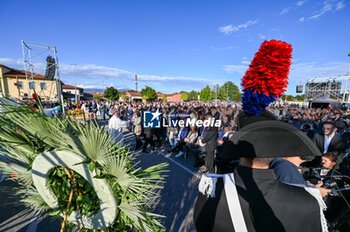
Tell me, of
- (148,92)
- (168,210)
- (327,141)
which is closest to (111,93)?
(148,92)

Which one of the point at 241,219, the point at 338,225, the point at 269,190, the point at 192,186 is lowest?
the point at 192,186

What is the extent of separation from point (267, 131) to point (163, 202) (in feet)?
10.7

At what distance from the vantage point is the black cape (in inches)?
36.9

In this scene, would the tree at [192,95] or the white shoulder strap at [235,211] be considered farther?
the tree at [192,95]

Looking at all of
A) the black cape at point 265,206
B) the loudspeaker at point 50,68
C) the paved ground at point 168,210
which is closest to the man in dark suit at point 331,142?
the paved ground at point 168,210

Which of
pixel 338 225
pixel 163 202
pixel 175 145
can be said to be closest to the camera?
pixel 338 225

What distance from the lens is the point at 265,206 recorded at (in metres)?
1.00

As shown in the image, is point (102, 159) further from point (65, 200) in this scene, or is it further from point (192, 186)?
point (192, 186)

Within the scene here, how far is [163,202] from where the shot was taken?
3.59 metres

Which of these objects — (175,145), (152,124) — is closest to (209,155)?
(175,145)

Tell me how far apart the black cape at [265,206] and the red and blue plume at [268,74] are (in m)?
0.59

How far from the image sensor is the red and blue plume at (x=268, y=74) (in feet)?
4.25

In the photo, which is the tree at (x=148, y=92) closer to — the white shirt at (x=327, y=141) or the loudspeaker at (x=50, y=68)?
the loudspeaker at (x=50, y=68)

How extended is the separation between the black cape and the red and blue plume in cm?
59
